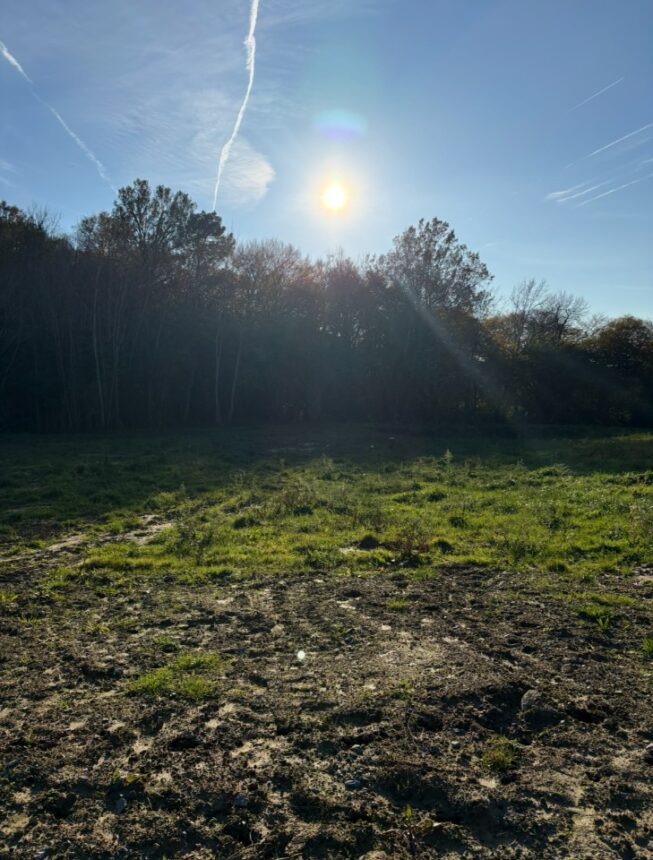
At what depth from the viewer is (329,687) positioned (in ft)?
15.9

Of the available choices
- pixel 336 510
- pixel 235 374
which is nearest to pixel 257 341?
pixel 235 374

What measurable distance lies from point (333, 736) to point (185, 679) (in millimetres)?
1434

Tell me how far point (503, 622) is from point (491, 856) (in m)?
3.32

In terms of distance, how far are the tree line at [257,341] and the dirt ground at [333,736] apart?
2984 centimetres

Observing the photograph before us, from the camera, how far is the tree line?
110ft

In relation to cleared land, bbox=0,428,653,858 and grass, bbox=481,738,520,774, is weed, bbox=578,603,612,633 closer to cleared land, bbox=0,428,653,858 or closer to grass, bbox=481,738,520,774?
cleared land, bbox=0,428,653,858

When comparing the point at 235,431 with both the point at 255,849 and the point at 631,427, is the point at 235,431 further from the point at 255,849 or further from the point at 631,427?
the point at 255,849

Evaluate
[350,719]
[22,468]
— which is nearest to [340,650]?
[350,719]

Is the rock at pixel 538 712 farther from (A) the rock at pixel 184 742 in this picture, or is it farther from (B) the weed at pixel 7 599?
(B) the weed at pixel 7 599

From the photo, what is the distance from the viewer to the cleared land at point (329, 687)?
3359 millimetres

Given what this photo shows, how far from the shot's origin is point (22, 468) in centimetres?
1898

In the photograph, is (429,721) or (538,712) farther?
(538,712)

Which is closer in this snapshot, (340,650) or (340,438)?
(340,650)

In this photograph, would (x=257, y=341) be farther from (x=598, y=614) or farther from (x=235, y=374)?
(x=598, y=614)
